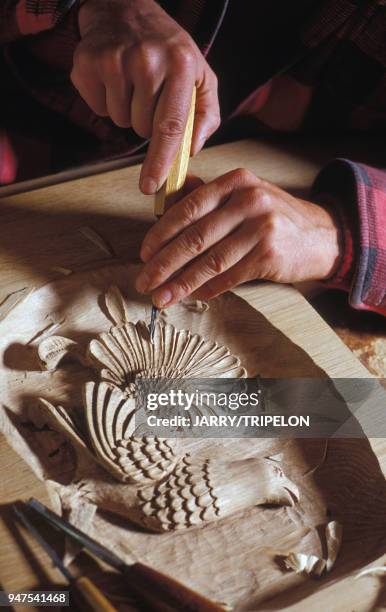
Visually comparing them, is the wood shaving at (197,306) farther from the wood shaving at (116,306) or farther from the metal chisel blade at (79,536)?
the metal chisel blade at (79,536)

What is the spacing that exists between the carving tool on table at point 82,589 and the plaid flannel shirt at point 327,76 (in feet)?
1.64

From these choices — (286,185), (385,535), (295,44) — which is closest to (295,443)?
(385,535)

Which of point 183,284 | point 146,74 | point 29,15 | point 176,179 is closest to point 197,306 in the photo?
point 183,284

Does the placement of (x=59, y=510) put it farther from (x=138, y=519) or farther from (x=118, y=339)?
(x=118, y=339)

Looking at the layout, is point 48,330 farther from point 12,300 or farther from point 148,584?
point 148,584

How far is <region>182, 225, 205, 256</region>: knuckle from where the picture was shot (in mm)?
738

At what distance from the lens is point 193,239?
738mm

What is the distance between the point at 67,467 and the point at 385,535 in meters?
0.32

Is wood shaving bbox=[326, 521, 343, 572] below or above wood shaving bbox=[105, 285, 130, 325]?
below

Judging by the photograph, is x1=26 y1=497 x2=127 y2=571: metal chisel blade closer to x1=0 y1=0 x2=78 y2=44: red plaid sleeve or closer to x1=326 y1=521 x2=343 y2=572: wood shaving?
x1=326 y1=521 x2=343 y2=572: wood shaving

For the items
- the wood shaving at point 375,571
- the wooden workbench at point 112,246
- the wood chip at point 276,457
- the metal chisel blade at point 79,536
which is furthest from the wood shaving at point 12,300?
the wood shaving at point 375,571

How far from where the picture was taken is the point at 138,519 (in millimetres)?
598

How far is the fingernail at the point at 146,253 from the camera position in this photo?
0.76 metres

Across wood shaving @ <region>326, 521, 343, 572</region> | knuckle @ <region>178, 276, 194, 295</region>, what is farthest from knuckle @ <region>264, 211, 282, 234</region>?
wood shaving @ <region>326, 521, 343, 572</region>
